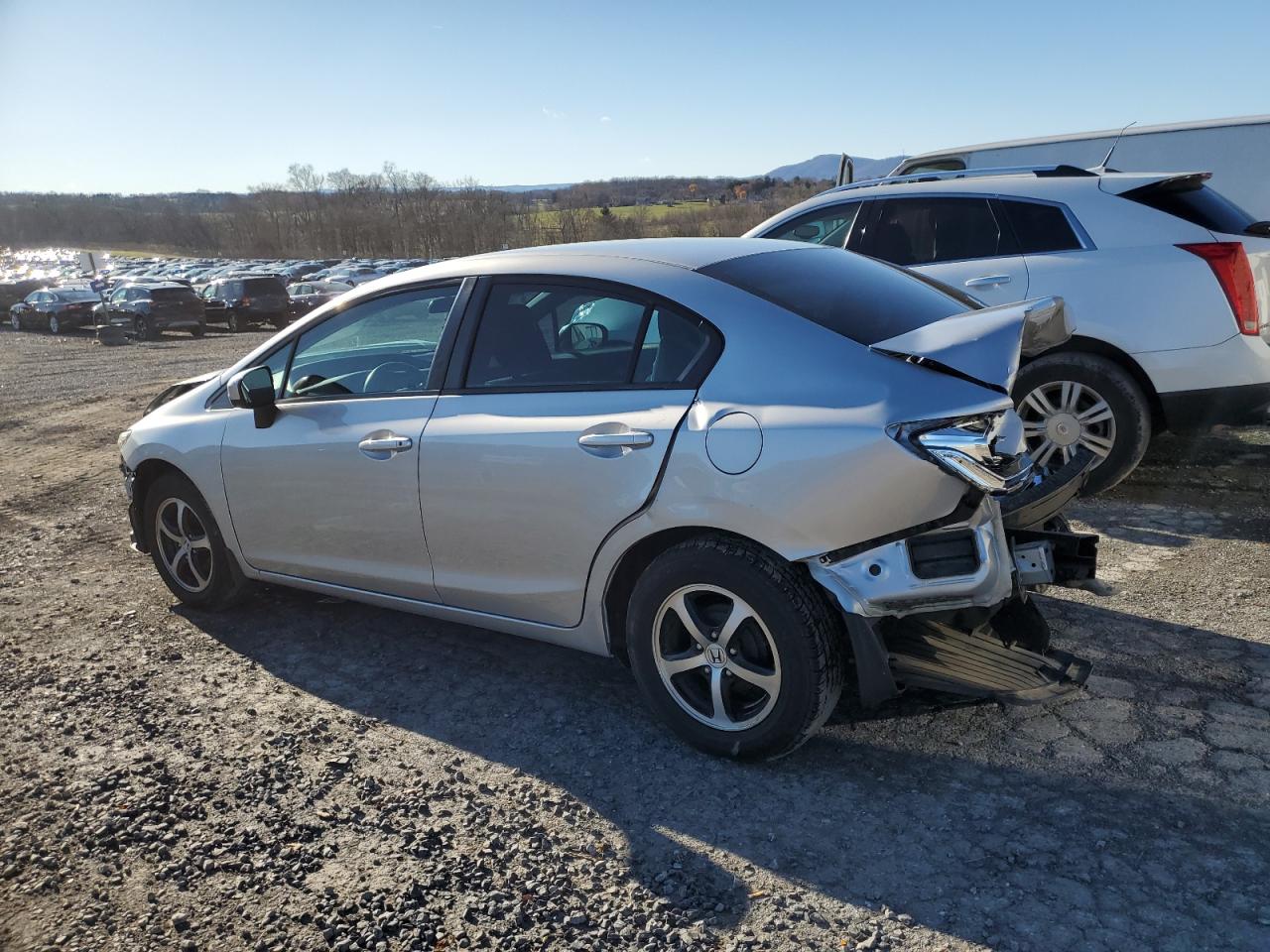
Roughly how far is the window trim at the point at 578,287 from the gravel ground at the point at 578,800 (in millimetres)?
1202

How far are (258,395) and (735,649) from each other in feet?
7.88

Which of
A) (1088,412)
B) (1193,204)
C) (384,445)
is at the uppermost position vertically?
(1193,204)

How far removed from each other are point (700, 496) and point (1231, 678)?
2200 mm

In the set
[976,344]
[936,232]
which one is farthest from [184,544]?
[936,232]

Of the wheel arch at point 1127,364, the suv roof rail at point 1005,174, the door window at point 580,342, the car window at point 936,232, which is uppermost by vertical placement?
the suv roof rail at point 1005,174

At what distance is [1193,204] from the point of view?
5613mm

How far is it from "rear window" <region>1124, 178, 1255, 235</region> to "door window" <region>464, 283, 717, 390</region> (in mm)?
3820

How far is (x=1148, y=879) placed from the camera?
8.40 ft

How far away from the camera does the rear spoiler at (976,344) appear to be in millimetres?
2883

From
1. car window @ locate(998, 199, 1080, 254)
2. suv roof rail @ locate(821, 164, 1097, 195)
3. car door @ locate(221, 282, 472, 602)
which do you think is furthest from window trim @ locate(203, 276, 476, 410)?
suv roof rail @ locate(821, 164, 1097, 195)

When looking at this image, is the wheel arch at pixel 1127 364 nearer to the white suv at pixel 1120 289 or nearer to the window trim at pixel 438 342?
the white suv at pixel 1120 289

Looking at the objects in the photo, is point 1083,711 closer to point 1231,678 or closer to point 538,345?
point 1231,678

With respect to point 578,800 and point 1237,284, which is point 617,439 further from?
point 1237,284

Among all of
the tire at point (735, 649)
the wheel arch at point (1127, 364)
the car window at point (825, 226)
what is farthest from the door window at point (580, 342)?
the car window at point (825, 226)
